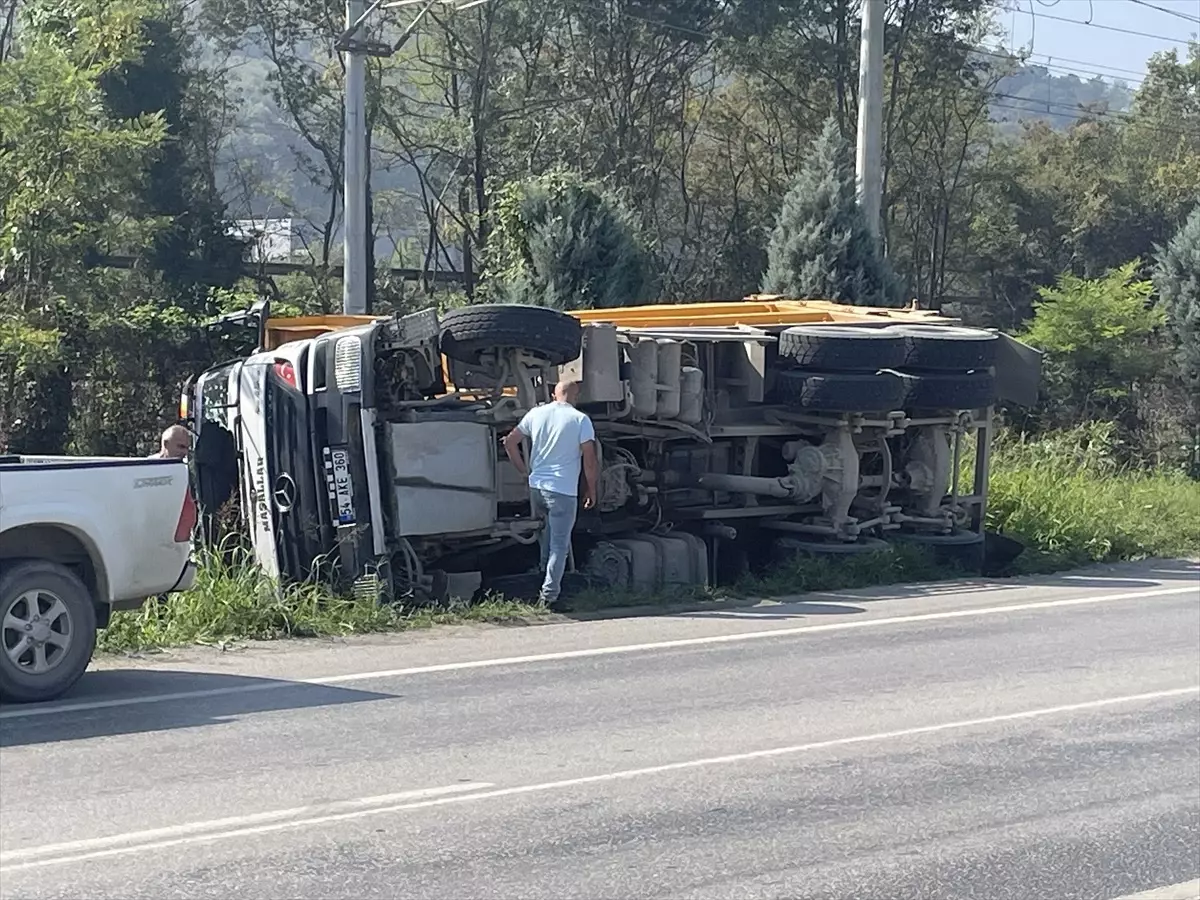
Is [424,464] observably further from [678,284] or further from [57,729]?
[678,284]

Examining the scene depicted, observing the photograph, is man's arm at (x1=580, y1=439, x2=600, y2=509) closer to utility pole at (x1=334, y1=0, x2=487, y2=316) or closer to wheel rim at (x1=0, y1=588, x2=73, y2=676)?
wheel rim at (x1=0, y1=588, x2=73, y2=676)

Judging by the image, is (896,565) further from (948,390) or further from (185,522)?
(185,522)

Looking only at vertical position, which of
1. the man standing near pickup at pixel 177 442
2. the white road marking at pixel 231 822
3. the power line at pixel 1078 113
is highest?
the power line at pixel 1078 113

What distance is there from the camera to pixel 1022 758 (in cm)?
805

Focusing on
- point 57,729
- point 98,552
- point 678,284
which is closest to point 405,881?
point 57,729

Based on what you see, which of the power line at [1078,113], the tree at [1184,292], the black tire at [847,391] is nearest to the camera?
the black tire at [847,391]

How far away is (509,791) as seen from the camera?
23.6 ft

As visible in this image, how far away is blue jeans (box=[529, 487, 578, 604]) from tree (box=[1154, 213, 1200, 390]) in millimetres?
15433

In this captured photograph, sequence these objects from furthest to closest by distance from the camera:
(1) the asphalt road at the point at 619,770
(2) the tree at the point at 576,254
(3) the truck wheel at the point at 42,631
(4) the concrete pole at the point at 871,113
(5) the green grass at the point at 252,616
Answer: (2) the tree at the point at 576,254, (4) the concrete pole at the point at 871,113, (5) the green grass at the point at 252,616, (3) the truck wheel at the point at 42,631, (1) the asphalt road at the point at 619,770

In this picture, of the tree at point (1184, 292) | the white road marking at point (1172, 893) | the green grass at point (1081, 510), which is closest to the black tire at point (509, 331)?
the green grass at point (1081, 510)

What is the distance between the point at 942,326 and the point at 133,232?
1125 centimetres

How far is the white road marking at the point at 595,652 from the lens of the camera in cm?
882

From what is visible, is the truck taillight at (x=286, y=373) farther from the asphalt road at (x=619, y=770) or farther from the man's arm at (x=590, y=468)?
the asphalt road at (x=619, y=770)

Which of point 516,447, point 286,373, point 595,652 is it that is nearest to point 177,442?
point 286,373
